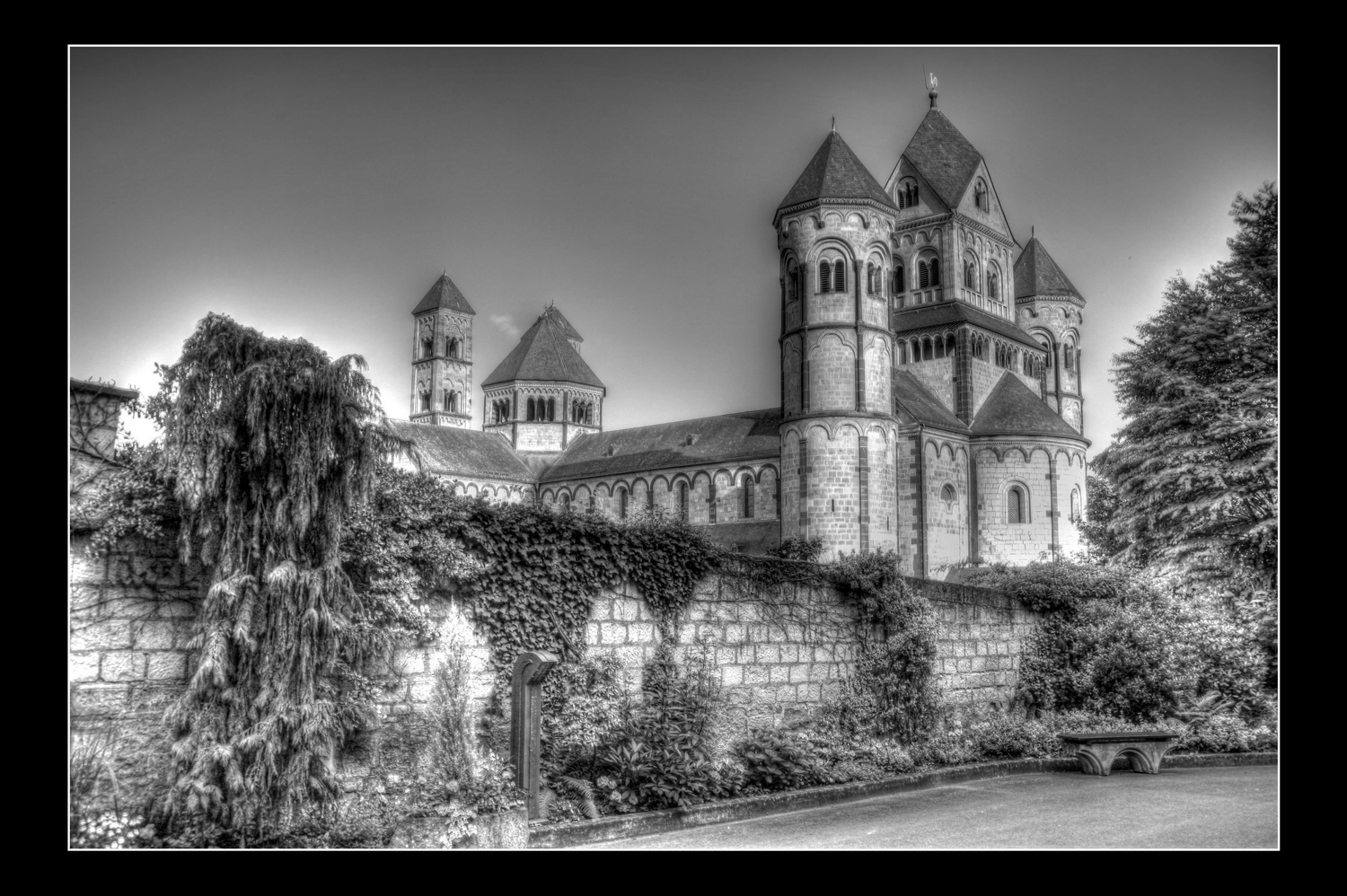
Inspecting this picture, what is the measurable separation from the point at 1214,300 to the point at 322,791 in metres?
16.6

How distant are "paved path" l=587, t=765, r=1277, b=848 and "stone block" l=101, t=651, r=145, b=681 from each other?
3.71 metres

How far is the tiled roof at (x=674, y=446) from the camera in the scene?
5811 cm

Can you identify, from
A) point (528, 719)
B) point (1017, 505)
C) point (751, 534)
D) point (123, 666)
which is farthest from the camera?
point (1017, 505)

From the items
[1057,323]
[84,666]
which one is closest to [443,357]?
[1057,323]

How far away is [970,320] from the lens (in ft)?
192

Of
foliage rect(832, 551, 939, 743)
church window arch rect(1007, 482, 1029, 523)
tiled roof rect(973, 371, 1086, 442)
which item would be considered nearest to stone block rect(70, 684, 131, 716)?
foliage rect(832, 551, 939, 743)

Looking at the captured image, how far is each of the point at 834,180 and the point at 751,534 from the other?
1602 cm

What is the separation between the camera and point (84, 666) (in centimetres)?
847

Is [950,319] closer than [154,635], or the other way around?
[154,635]

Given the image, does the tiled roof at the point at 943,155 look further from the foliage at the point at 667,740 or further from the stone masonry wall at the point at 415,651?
the foliage at the point at 667,740

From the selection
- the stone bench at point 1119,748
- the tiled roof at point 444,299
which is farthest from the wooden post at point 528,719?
the tiled roof at point 444,299

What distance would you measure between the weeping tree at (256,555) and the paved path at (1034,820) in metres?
2.60

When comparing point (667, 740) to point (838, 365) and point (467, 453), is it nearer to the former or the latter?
point (838, 365)
